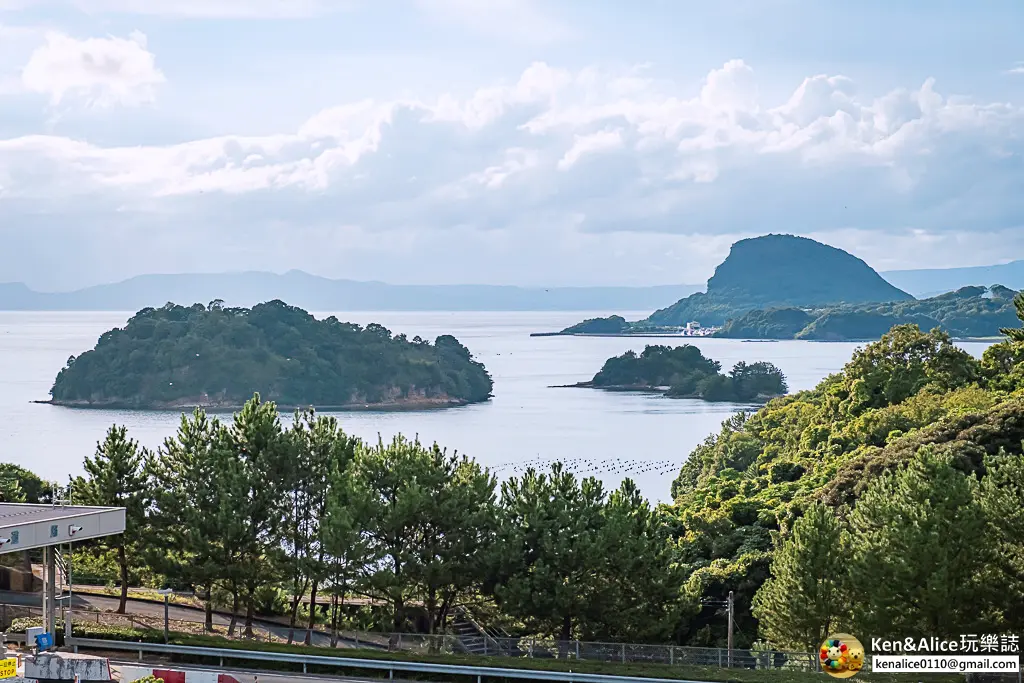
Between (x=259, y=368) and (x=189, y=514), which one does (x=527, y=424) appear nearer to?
(x=259, y=368)

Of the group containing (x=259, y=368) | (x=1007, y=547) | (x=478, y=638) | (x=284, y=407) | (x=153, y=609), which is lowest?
(x=478, y=638)

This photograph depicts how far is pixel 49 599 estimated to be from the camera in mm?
18203

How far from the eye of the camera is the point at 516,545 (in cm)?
2220

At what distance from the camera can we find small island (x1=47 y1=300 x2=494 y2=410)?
12288 cm

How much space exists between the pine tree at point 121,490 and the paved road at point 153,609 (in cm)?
91

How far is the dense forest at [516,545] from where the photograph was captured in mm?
19531

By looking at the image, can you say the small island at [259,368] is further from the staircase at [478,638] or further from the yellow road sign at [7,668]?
the yellow road sign at [7,668]

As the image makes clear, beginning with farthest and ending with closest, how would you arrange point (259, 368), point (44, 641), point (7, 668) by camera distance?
point (259, 368) < point (44, 641) < point (7, 668)

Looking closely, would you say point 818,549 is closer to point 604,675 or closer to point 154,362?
point 604,675

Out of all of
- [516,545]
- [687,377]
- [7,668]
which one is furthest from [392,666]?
[687,377]

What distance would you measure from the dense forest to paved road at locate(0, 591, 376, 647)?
59cm

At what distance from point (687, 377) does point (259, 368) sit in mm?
43846

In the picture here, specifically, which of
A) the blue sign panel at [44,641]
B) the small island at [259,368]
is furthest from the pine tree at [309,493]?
the small island at [259,368]

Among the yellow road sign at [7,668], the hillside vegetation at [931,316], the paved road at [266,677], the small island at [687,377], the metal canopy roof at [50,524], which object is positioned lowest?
the paved road at [266,677]
